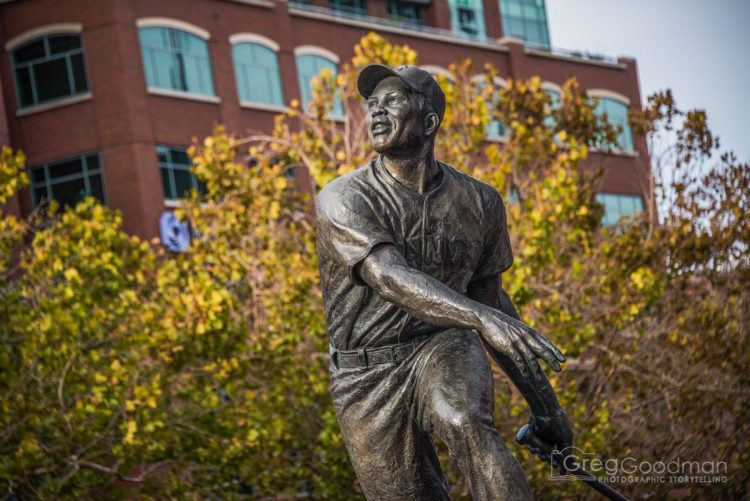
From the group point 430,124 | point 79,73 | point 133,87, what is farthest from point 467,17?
point 430,124

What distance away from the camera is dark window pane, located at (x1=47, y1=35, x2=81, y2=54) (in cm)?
3466

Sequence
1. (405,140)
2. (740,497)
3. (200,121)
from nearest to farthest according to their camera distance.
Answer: (405,140), (740,497), (200,121)

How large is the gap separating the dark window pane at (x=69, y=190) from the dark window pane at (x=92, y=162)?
388mm

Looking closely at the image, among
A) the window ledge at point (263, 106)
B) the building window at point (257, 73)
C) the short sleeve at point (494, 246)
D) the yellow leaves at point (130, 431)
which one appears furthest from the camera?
the building window at point (257, 73)

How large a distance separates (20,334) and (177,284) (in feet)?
14.1

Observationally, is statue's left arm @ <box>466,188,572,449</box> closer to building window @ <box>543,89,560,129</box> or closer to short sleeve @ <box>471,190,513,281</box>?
short sleeve @ <box>471,190,513,281</box>

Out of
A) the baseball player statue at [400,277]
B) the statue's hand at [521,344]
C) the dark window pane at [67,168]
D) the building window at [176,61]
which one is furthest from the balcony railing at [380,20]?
the statue's hand at [521,344]

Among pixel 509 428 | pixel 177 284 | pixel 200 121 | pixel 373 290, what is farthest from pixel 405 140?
pixel 200 121

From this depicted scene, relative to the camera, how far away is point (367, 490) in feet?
19.5

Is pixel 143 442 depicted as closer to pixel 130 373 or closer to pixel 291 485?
pixel 130 373

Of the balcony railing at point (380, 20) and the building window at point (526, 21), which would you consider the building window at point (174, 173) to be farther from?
the building window at point (526, 21)

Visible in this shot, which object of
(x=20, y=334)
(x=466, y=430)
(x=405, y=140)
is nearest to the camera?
(x=466, y=430)

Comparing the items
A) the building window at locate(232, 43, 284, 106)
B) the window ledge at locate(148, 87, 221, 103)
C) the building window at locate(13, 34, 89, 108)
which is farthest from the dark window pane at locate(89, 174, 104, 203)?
the building window at locate(232, 43, 284, 106)

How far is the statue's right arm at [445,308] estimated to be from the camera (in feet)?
16.9
